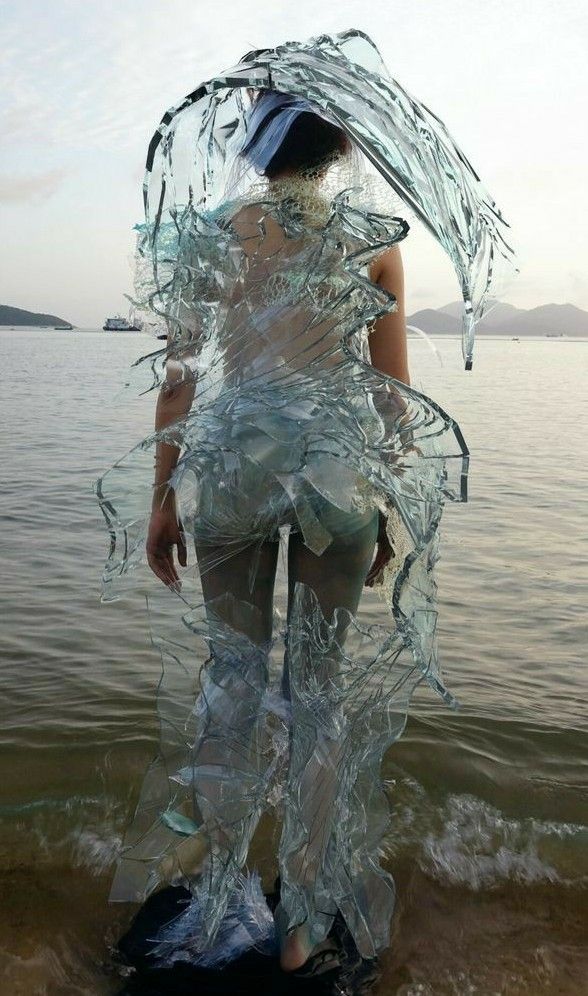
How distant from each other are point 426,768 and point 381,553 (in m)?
1.32

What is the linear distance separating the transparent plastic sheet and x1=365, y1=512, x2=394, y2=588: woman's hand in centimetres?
3

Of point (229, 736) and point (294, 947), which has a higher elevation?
point (229, 736)

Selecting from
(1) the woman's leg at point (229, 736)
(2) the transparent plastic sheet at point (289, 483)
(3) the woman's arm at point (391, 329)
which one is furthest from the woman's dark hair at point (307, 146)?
(1) the woman's leg at point (229, 736)

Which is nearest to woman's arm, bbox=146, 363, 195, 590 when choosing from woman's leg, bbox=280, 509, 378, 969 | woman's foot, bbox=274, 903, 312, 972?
woman's leg, bbox=280, 509, 378, 969

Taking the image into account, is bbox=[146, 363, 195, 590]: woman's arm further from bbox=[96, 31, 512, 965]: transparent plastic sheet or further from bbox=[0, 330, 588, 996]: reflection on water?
bbox=[0, 330, 588, 996]: reflection on water

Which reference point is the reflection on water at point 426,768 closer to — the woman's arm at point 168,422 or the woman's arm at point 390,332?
the woman's arm at point 390,332

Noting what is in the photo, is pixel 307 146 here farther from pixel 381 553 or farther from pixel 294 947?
pixel 294 947

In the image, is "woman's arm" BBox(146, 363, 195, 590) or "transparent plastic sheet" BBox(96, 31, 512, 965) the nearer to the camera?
"transparent plastic sheet" BBox(96, 31, 512, 965)

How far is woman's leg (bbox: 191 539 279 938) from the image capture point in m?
1.93

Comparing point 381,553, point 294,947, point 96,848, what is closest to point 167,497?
point 381,553

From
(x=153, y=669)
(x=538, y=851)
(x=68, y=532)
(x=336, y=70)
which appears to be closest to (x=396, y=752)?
(x=538, y=851)

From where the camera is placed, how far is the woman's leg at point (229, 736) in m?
1.93

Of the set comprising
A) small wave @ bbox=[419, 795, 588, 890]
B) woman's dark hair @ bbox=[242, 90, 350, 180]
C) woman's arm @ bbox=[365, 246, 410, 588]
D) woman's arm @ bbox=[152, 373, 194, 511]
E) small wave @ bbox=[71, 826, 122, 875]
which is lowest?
small wave @ bbox=[419, 795, 588, 890]

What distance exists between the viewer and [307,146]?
1.79m
